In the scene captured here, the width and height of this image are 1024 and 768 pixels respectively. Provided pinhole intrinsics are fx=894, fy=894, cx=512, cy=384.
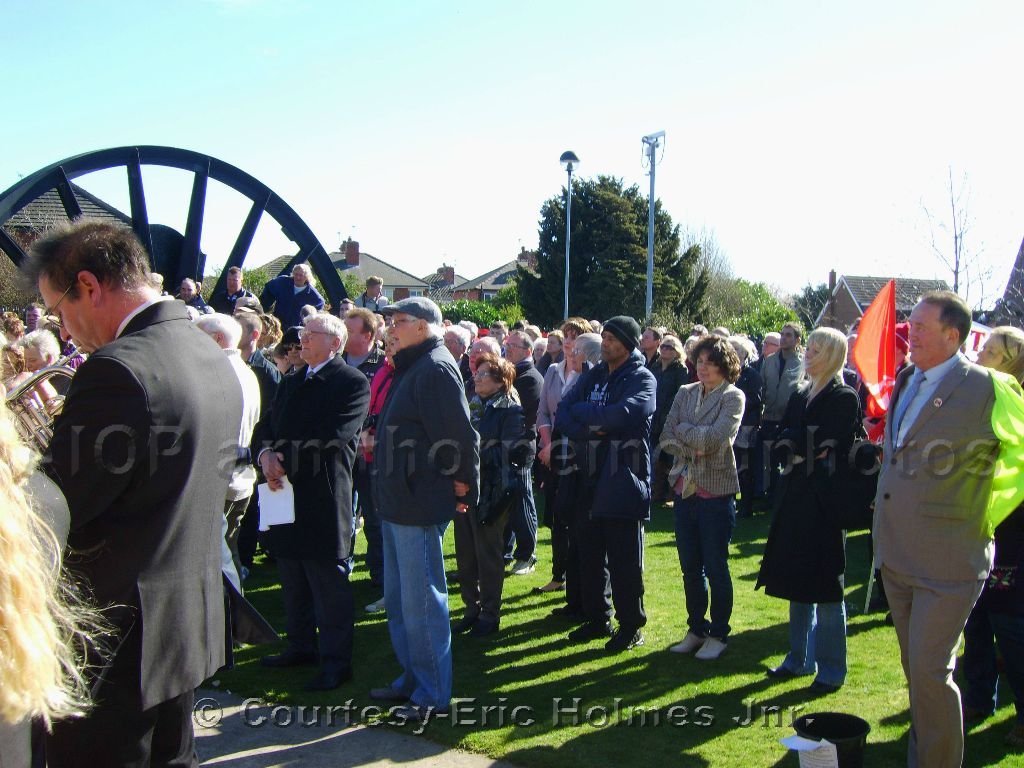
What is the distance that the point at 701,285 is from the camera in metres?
42.6

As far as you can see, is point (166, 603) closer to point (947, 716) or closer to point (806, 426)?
point (947, 716)

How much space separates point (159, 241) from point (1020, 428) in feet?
33.3

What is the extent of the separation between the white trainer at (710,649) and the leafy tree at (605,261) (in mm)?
34371

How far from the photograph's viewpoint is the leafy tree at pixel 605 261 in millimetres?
40375

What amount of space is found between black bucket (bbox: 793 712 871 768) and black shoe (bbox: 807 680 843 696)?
1.02 m

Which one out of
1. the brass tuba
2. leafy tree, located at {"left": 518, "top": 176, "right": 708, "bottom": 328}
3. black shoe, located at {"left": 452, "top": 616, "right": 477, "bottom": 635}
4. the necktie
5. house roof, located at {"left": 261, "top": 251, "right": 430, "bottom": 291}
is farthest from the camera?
house roof, located at {"left": 261, "top": 251, "right": 430, "bottom": 291}

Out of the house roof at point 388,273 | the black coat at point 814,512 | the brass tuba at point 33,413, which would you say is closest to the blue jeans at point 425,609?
the brass tuba at point 33,413

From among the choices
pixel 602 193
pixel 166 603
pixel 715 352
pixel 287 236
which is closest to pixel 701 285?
pixel 602 193

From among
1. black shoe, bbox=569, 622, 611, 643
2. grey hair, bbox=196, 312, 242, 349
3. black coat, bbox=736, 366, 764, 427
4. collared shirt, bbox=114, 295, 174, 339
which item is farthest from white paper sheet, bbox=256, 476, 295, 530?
black coat, bbox=736, 366, 764, 427

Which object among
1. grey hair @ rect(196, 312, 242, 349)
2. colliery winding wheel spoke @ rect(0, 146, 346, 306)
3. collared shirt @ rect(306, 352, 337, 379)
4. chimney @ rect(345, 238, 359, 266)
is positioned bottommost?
collared shirt @ rect(306, 352, 337, 379)

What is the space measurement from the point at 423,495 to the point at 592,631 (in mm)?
2120

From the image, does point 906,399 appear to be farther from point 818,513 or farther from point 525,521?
point 525,521

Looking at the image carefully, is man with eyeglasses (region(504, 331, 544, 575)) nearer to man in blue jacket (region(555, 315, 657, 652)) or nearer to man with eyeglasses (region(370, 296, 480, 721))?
man in blue jacket (region(555, 315, 657, 652))

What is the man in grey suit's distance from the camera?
12.3ft
